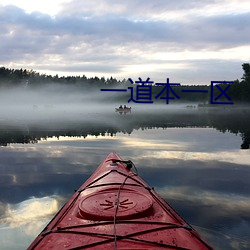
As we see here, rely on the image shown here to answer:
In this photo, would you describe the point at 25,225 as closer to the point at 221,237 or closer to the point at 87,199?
the point at 87,199

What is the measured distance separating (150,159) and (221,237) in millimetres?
8116

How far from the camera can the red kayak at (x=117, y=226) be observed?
4.36 meters

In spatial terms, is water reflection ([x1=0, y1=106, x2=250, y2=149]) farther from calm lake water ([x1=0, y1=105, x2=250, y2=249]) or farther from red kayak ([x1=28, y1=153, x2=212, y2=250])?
red kayak ([x1=28, y1=153, x2=212, y2=250])

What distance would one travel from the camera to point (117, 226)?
15.8ft

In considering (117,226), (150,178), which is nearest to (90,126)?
(150,178)

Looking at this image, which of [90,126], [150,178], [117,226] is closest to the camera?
[117,226]

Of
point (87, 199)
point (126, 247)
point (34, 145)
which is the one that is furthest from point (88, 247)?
point (34, 145)

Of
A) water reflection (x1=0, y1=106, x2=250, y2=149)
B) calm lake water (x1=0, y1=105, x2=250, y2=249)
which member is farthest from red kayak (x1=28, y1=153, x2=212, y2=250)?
water reflection (x1=0, y1=106, x2=250, y2=149)

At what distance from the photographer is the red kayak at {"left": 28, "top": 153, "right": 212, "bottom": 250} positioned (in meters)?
4.36

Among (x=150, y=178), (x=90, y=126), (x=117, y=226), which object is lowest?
Result: (x=150, y=178)

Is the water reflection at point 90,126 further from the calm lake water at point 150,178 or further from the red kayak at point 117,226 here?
the red kayak at point 117,226

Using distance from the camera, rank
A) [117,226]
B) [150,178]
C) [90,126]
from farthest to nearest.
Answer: [90,126], [150,178], [117,226]

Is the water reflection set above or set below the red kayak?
below

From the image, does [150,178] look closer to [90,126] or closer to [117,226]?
[117,226]
